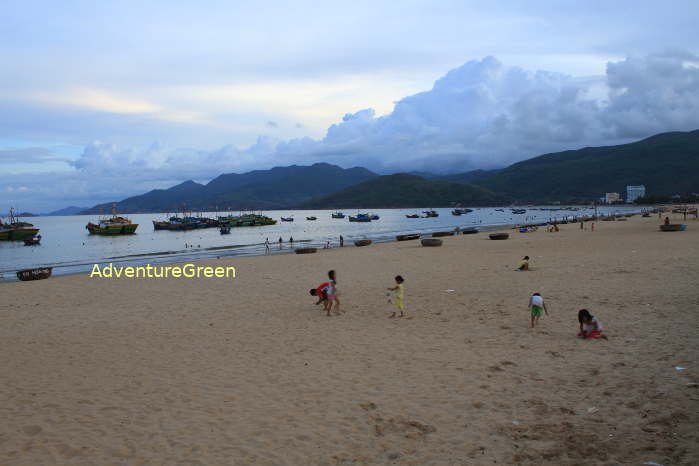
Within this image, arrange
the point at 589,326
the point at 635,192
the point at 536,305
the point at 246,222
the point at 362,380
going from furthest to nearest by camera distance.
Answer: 1. the point at 635,192
2. the point at 246,222
3. the point at 536,305
4. the point at 589,326
5. the point at 362,380

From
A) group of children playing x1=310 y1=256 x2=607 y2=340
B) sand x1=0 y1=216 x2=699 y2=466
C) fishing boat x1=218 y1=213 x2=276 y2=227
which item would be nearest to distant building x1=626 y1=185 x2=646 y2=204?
fishing boat x1=218 y1=213 x2=276 y2=227

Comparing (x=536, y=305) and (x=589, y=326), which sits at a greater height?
(x=536, y=305)

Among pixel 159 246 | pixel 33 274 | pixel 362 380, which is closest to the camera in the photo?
pixel 362 380

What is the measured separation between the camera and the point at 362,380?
741 centimetres

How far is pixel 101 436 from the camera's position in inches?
225

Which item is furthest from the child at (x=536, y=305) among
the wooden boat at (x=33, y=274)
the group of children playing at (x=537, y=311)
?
the wooden boat at (x=33, y=274)

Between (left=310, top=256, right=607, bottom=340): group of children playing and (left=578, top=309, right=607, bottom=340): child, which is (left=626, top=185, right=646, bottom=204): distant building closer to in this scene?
(left=310, top=256, right=607, bottom=340): group of children playing

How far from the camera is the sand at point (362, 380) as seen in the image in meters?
5.23

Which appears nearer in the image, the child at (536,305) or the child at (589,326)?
the child at (589,326)

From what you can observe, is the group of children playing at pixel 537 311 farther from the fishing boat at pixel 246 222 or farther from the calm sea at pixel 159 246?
the fishing boat at pixel 246 222

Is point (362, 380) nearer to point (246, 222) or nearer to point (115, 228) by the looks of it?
point (115, 228)

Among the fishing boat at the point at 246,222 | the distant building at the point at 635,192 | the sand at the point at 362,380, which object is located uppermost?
the distant building at the point at 635,192

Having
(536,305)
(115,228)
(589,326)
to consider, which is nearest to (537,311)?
(536,305)

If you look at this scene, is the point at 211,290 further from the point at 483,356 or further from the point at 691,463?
the point at 691,463
